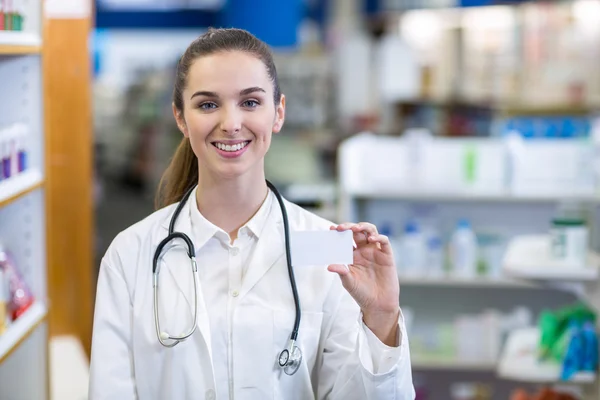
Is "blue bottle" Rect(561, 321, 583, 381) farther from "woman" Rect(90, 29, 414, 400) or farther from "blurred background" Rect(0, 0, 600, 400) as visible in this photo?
"woman" Rect(90, 29, 414, 400)

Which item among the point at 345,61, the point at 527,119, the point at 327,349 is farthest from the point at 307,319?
the point at 345,61

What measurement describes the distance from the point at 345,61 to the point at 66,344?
915 cm

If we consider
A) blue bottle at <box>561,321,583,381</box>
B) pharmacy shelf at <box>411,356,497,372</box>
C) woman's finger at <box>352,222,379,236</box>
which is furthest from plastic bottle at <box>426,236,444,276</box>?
woman's finger at <box>352,222,379,236</box>

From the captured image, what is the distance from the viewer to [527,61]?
30.6 ft

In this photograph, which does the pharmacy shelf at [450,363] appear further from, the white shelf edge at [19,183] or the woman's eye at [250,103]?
the woman's eye at [250,103]

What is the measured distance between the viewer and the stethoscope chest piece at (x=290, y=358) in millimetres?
2111

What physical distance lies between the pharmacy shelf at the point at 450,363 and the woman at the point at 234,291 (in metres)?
3.78

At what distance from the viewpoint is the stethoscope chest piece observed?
2.11 m

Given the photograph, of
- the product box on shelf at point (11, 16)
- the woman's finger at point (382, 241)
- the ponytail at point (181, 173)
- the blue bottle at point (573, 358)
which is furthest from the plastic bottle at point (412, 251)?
the woman's finger at point (382, 241)

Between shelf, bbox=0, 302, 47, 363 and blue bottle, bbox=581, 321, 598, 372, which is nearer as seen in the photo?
shelf, bbox=0, 302, 47, 363

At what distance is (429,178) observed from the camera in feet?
20.0

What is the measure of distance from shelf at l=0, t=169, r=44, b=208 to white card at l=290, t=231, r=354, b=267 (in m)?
1.16

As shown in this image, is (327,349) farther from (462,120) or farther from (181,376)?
(462,120)

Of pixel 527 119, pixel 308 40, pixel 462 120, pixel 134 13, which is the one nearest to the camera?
pixel 527 119
